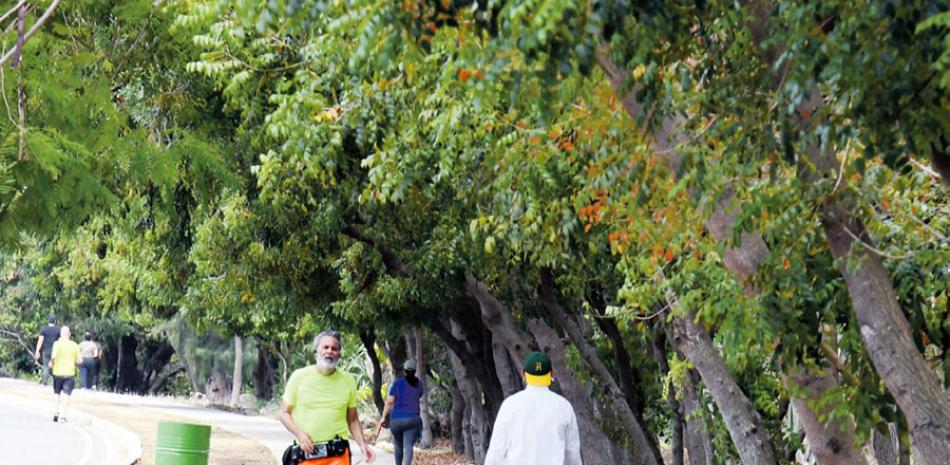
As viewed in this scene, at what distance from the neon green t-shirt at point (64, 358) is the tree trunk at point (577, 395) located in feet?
25.5

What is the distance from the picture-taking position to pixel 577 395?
18156 millimetres

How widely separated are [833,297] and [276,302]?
16000 millimetres

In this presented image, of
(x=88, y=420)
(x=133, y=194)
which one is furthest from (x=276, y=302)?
(x=133, y=194)

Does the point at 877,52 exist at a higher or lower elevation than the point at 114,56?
lower

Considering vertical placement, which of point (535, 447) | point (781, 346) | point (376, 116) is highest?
point (376, 116)

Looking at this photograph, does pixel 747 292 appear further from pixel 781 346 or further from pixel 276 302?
pixel 276 302

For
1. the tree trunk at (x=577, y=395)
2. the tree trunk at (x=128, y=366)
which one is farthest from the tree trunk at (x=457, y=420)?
the tree trunk at (x=128, y=366)

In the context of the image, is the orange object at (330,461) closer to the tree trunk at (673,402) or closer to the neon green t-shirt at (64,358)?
the tree trunk at (673,402)

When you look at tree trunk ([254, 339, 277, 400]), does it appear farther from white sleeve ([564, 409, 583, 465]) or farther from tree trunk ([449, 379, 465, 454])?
white sleeve ([564, 409, 583, 465])

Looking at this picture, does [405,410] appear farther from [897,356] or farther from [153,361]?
[153,361]

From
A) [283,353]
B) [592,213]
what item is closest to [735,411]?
[592,213]

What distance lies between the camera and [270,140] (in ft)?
49.2

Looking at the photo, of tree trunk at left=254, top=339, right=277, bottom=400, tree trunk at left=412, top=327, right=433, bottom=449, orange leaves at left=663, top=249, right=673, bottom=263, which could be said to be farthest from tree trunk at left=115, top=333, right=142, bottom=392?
orange leaves at left=663, top=249, right=673, bottom=263

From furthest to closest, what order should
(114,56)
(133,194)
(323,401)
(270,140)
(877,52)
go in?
(270,140) → (133,194) → (114,56) → (323,401) → (877,52)
